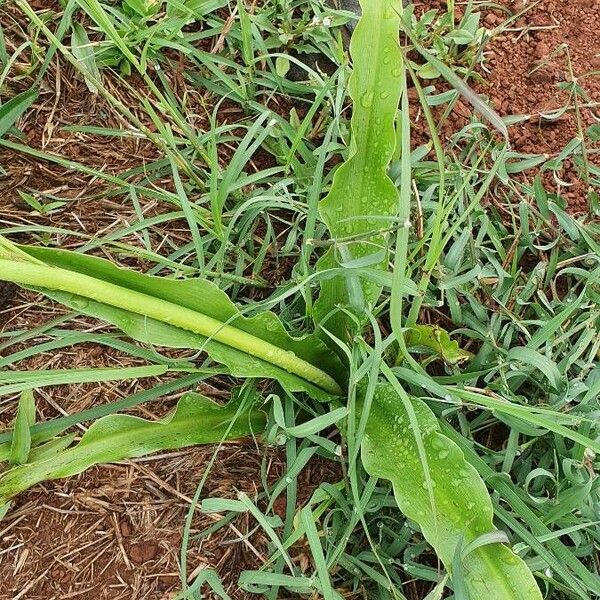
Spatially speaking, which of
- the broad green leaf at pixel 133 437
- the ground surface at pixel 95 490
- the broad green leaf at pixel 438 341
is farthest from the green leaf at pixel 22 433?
the broad green leaf at pixel 438 341

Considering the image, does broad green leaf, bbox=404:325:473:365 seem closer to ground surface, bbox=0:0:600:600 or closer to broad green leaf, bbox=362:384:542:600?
broad green leaf, bbox=362:384:542:600

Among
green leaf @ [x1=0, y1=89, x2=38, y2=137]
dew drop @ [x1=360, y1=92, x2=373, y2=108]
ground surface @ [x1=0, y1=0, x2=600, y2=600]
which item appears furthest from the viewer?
green leaf @ [x1=0, y1=89, x2=38, y2=137]

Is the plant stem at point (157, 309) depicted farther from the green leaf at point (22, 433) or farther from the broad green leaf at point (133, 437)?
the green leaf at point (22, 433)


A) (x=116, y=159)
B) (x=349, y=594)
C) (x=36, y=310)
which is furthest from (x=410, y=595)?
(x=116, y=159)

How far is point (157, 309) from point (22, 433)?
0.88 feet

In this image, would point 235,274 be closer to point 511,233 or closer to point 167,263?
point 167,263

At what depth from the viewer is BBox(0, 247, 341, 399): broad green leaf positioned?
874 millimetres

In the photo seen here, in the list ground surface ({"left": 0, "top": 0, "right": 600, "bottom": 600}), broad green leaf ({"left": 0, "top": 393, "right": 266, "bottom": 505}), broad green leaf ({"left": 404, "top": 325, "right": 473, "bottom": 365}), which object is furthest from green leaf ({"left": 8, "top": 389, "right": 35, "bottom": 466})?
broad green leaf ({"left": 404, "top": 325, "right": 473, "bottom": 365})

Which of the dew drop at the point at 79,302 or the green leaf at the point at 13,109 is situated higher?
the green leaf at the point at 13,109

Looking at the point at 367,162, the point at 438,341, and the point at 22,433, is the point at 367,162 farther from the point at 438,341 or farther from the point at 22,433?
the point at 22,433

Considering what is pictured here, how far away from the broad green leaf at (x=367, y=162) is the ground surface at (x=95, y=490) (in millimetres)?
359

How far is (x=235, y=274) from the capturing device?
47.2 inches

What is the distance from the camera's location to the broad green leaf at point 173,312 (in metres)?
0.87

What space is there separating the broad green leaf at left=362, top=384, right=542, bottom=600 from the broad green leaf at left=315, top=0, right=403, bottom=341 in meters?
0.19
